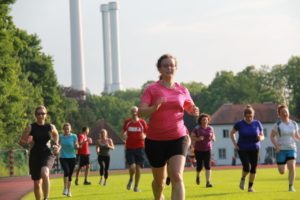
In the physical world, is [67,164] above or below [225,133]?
below

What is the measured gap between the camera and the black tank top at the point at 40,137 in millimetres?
14133

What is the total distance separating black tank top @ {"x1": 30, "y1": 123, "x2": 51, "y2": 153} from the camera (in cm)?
1413

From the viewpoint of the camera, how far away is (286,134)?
58.4 ft

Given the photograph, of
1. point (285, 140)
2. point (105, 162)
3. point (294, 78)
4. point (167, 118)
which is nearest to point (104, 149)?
point (105, 162)

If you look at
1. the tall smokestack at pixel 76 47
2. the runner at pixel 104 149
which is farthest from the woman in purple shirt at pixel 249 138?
the tall smokestack at pixel 76 47

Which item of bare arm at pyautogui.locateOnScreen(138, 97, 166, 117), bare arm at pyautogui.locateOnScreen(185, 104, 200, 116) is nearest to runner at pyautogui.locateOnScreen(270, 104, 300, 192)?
bare arm at pyautogui.locateOnScreen(185, 104, 200, 116)

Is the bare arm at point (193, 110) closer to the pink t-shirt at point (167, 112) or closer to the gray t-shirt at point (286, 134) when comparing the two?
the pink t-shirt at point (167, 112)

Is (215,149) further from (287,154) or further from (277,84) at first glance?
(287,154)

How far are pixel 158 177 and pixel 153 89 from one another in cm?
131

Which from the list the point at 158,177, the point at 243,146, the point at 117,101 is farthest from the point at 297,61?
the point at 158,177

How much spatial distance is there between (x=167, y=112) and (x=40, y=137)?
4227 mm

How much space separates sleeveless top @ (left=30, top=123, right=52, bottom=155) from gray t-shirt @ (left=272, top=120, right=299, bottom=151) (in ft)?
19.5

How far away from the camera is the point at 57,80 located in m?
80.4

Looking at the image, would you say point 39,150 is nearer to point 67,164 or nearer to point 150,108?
point 150,108
